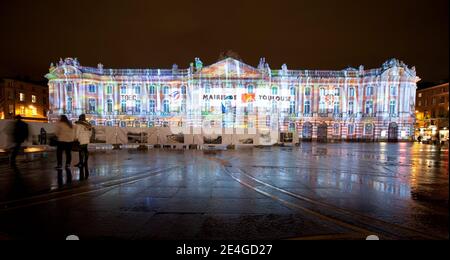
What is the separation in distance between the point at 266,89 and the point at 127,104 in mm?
30311

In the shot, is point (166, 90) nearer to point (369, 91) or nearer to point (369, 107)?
point (369, 91)

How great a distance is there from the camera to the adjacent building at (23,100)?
185 feet

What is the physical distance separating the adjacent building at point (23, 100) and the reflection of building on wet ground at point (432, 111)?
8989 centimetres

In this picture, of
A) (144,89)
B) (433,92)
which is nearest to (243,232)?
(144,89)

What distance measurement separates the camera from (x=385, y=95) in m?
51.7

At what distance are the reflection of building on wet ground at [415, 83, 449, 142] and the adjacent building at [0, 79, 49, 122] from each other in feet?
295

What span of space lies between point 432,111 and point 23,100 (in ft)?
322

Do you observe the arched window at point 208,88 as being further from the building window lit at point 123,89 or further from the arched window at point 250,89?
the building window lit at point 123,89

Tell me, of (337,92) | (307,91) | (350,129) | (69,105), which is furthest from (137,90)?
(350,129)

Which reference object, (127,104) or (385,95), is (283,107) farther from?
(127,104)

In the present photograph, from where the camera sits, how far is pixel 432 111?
6169 cm

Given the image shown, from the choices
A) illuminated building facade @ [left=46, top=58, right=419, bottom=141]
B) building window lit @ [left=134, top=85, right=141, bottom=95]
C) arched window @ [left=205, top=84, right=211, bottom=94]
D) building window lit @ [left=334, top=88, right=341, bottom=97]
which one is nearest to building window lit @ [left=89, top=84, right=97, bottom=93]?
illuminated building facade @ [left=46, top=58, right=419, bottom=141]

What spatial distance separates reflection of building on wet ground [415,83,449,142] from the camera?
55.6 m

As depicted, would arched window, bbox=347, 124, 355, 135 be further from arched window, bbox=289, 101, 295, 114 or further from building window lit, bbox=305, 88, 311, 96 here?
arched window, bbox=289, 101, 295, 114
